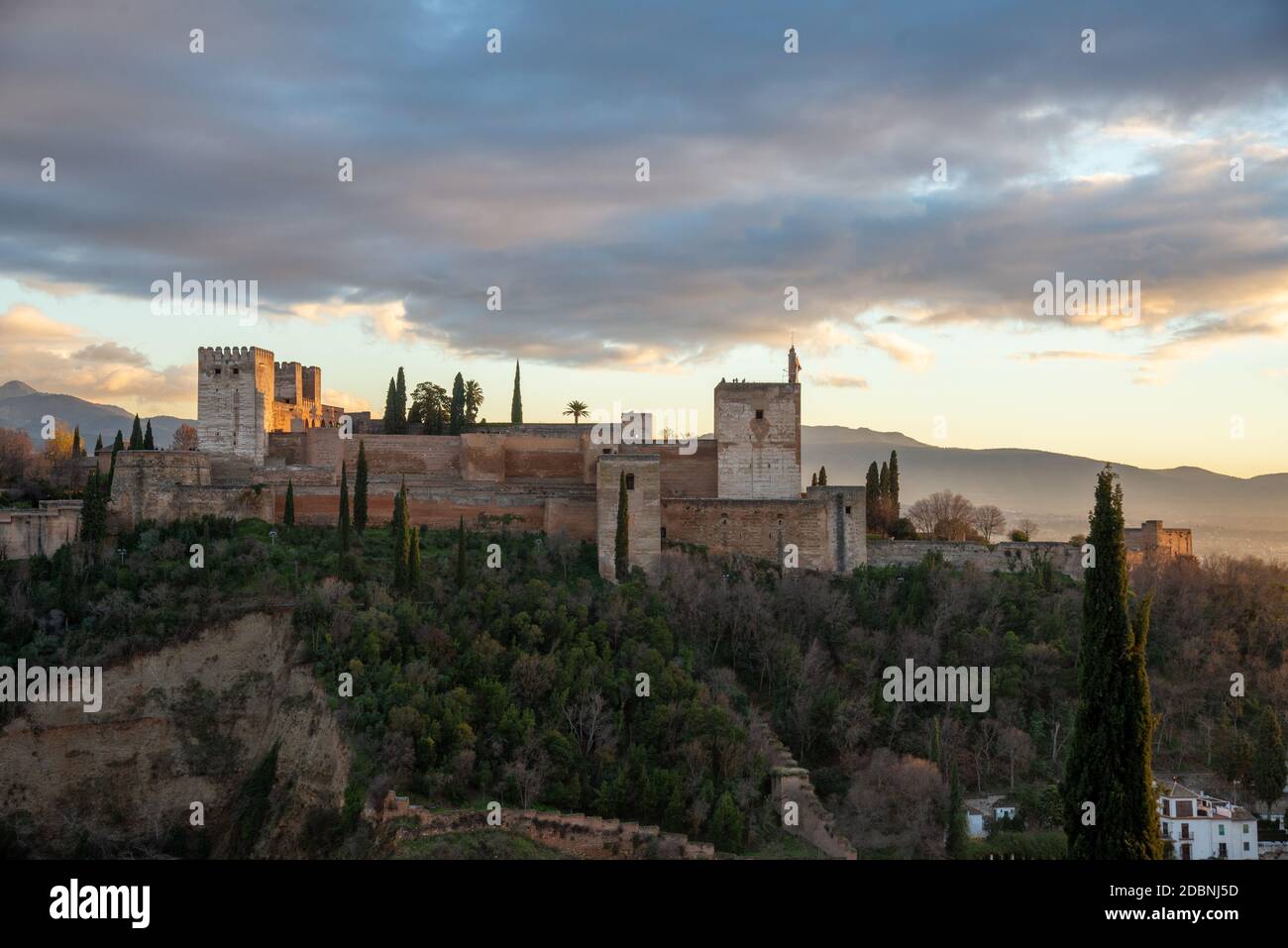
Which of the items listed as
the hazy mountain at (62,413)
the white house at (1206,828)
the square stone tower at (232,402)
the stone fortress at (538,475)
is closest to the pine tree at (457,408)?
the stone fortress at (538,475)

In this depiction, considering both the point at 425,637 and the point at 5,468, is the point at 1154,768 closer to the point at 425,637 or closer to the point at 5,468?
the point at 425,637

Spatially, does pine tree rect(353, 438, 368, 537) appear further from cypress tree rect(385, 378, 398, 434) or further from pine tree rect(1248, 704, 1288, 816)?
pine tree rect(1248, 704, 1288, 816)

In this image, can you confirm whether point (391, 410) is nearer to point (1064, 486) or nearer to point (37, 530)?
point (37, 530)

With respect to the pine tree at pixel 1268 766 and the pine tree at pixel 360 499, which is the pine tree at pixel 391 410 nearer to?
the pine tree at pixel 360 499

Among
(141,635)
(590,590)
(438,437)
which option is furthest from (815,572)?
(141,635)

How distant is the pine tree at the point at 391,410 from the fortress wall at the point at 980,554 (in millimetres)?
12517

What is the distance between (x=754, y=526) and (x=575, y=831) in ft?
33.3

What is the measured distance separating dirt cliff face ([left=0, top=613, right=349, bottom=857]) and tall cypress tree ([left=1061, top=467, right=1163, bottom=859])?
483 inches

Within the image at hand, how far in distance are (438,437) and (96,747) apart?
34.0ft

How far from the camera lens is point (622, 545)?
23.7 metres

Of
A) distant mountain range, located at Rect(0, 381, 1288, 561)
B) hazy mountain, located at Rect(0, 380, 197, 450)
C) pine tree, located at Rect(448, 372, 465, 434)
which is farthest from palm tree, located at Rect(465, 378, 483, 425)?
hazy mountain, located at Rect(0, 380, 197, 450)

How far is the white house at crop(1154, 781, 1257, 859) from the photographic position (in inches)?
710

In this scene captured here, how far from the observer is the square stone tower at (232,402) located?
1110 inches
